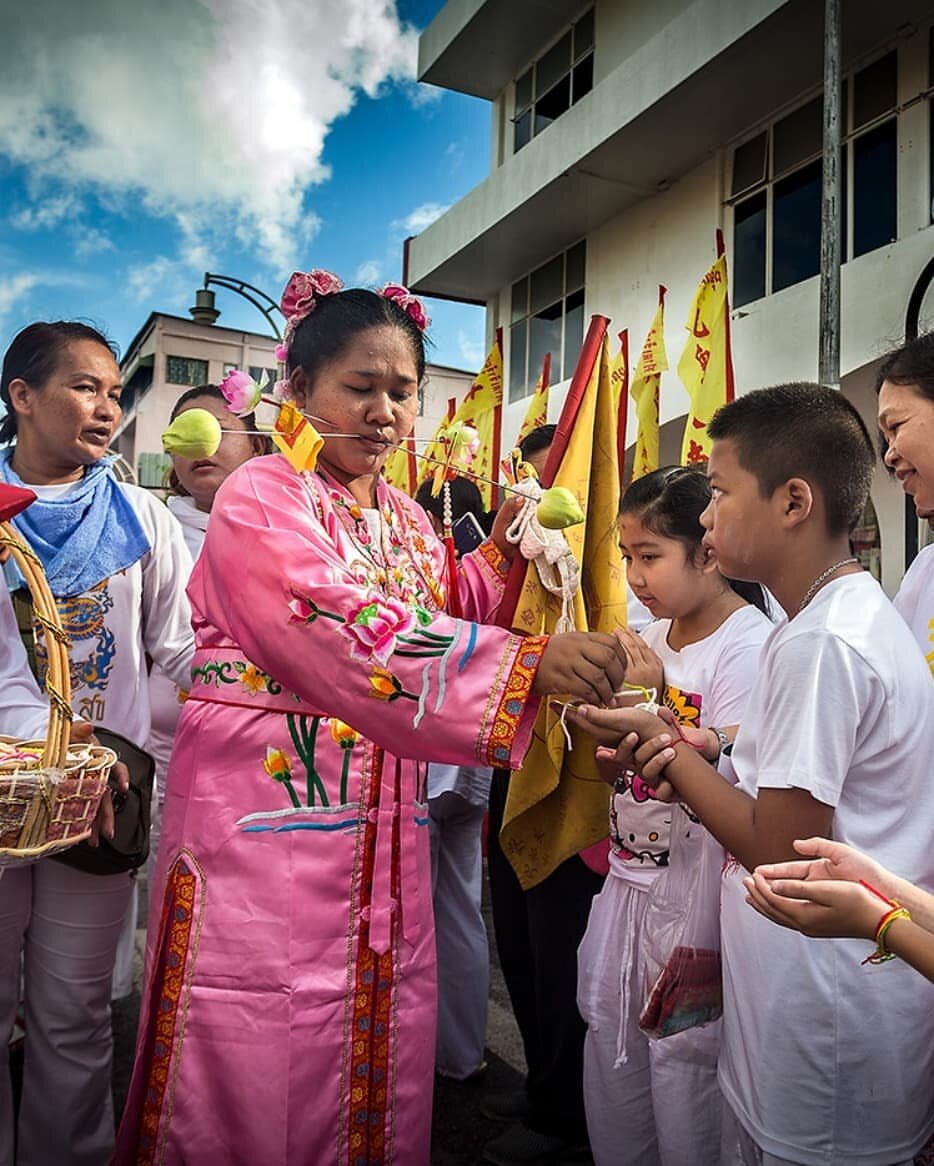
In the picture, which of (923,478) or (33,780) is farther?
(923,478)

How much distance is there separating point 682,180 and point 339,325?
970 centimetres

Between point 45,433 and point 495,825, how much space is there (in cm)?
171

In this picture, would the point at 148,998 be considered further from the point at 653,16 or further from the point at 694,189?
the point at 653,16

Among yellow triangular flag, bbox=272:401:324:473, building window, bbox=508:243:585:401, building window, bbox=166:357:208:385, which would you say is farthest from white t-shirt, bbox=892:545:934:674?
building window, bbox=166:357:208:385

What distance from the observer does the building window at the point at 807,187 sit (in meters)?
7.86

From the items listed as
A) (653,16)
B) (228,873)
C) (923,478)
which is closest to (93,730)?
(228,873)

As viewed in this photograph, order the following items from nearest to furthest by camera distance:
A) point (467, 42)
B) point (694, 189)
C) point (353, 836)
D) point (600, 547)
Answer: point (353, 836), point (600, 547), point (694, 189), point (467, 42)

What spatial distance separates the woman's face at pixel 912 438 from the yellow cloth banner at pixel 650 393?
15.6 feet

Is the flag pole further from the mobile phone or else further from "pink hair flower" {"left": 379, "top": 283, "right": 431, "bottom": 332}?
the mobile phone

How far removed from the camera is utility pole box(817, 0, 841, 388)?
22.0ft

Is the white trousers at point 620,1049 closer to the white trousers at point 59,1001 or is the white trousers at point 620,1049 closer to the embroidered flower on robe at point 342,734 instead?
the embroidered flower on robe at point 342,734

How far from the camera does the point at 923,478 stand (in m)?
1.98

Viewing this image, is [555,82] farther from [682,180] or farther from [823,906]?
[823,906]

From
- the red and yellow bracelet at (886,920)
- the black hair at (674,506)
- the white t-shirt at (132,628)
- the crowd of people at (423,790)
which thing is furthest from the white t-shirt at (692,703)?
the white t-shirt at (132,628)
